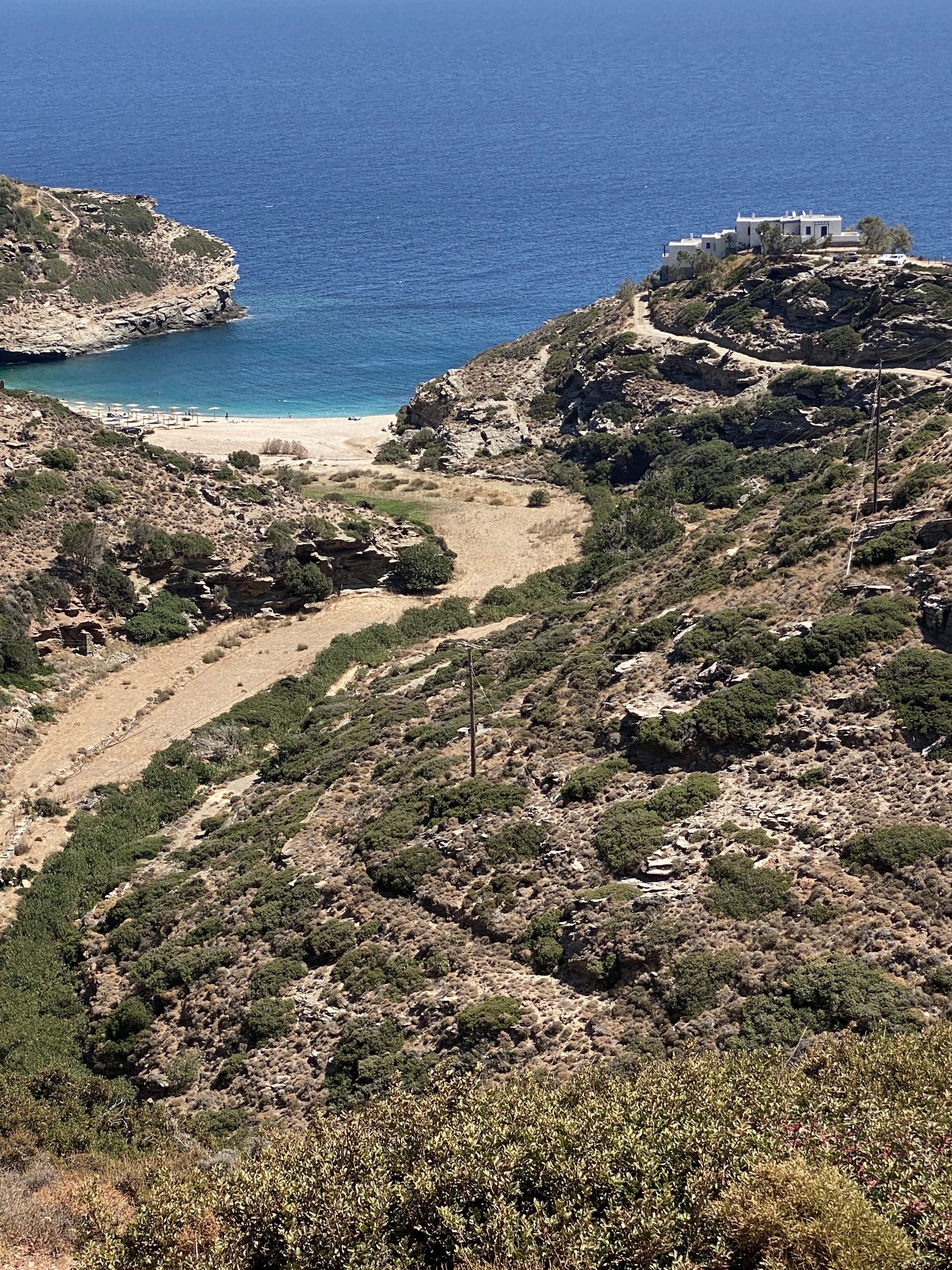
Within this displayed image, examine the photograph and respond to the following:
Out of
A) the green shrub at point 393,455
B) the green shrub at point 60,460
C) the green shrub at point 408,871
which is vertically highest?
the green shrub at point 60,460

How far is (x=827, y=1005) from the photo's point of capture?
18375mm

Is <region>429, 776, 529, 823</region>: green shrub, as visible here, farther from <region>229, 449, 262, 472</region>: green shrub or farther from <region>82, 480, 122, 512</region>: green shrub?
<region>229, 449, 262, 472</region>: green shrub

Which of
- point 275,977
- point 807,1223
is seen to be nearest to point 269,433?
point 275,977

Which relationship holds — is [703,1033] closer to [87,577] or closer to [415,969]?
[415,969]

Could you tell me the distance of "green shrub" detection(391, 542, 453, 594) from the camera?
53.8 metres

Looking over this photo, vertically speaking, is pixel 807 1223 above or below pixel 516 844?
above

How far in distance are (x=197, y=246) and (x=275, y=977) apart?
12931 cm

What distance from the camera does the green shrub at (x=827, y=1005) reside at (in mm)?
17812

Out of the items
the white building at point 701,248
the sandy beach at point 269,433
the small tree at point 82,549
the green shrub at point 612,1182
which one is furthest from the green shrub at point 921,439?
the white building at point 701,248

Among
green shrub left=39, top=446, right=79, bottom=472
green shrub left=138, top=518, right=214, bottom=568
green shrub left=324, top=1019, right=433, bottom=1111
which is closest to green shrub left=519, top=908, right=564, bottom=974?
green shrub left=324, top=1019, right=433, bottom=1111

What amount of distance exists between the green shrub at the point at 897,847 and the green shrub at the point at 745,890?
4.39ft

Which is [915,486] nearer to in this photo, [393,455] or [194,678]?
[194,678]

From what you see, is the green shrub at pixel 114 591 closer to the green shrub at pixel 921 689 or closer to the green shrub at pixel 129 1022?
the green shrub at pixel 129 1022

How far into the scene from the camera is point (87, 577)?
155 ft
